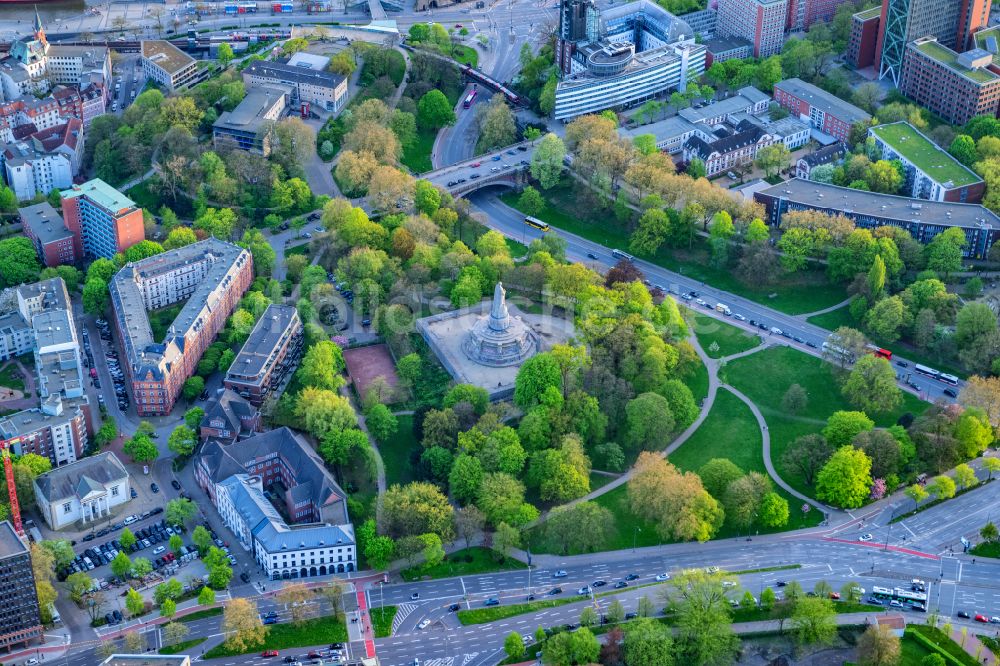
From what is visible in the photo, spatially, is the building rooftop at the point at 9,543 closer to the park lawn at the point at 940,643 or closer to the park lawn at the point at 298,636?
the park lawn at the point at 298,636

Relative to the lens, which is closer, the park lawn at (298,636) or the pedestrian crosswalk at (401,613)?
the park lawn at (298,636)

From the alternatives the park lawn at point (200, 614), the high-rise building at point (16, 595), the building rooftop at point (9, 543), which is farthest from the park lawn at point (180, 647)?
the building rooftop at point (9, 543)

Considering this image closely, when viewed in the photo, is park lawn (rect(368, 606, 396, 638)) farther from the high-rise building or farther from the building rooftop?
the building rooftop

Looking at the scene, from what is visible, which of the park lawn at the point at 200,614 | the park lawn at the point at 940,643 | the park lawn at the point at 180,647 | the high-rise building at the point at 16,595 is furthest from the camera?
the park lawn at the point at 200,614

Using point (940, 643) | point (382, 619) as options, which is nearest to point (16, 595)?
point (382, 619)

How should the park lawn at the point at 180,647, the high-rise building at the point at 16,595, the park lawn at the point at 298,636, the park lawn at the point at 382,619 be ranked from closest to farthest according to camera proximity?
the high-rise building at the point at 16,595 → the park lawn at the point at 298,636 → the park lawn at the point at 180,647 → the park lawn at the point at 382,619

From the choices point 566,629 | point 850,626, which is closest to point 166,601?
point 566,629

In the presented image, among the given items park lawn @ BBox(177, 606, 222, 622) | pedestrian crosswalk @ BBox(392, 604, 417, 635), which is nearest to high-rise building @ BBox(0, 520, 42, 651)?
park lawn @ BBox(177, 606, 222, 622)

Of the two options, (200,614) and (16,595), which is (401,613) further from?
(16,595)
